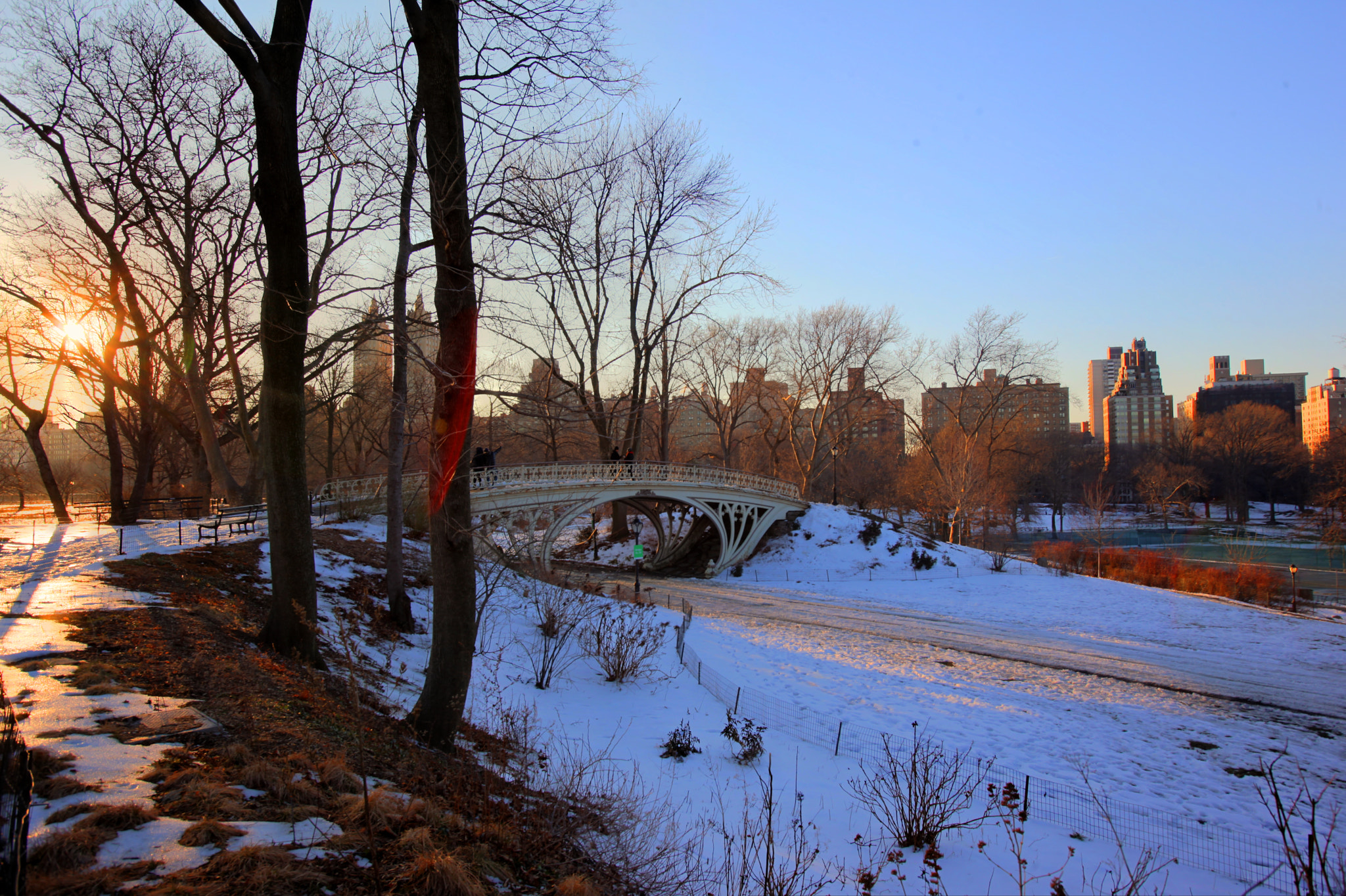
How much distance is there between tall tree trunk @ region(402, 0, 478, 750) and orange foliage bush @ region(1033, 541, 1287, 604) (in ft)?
97.1

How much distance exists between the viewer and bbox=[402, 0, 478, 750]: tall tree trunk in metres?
5.82

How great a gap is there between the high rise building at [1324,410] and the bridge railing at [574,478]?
7069 cm

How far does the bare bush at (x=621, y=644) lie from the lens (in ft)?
36.7

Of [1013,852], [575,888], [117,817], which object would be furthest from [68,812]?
[1013,852]

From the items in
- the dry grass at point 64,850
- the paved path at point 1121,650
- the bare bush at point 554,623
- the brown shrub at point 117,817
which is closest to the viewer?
the dry grass at point 64,850

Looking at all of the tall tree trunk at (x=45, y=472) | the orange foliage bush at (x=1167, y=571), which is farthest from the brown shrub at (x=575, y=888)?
the orange foliage bush at (x=1167, y=571)

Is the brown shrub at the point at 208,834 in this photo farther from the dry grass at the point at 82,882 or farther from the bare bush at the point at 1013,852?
the bare bush at the point at 1013,852

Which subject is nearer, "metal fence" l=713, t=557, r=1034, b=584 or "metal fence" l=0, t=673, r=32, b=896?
"metal fence" l=0, t=673, r=32, b=896

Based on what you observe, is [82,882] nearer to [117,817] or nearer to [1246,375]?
[117,817]

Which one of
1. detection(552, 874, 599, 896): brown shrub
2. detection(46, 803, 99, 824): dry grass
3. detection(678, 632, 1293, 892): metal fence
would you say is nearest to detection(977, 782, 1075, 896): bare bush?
detection(678, 632, 1293, 892): metal fence

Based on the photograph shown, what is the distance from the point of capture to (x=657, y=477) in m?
27.9

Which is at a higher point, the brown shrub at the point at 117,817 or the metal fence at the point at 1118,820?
the brown shrub at the point at 117,817

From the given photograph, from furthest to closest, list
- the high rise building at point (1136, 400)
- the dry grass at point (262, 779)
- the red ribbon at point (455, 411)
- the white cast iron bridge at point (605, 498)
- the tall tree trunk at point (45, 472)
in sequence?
the high rise building at point (1136, 400) < the white cast iron bridge at point (605, 498) < the tall tree trunk at point (45, 472) < the red ribbon at point (455, 411) < the dry grass at point (262, 779)

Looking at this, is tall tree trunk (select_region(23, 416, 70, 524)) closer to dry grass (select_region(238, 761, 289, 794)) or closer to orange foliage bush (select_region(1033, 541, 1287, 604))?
dry grass (select_region(238, 761, 289, 794))
